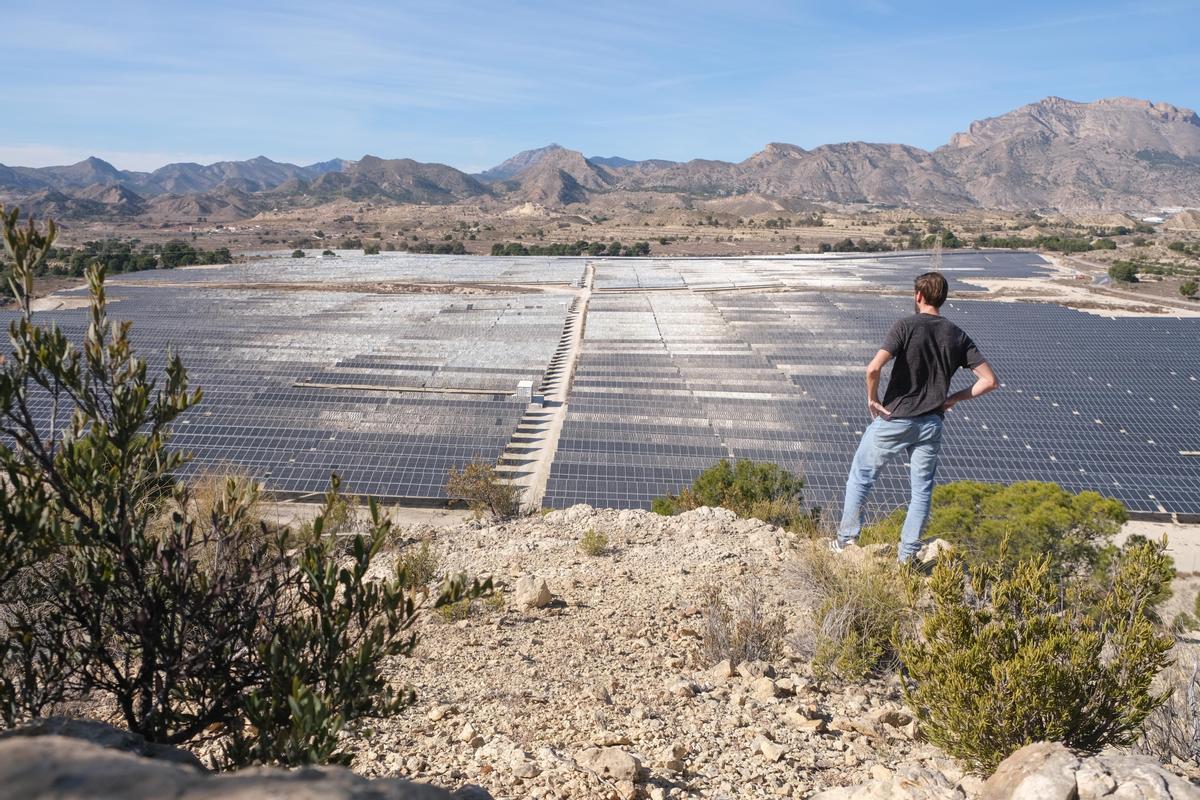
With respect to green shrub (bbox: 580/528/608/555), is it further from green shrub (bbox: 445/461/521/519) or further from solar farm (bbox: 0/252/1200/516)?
solar farm (bbox: 0/252/1200/516)

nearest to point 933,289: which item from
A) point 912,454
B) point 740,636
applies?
point 912,454

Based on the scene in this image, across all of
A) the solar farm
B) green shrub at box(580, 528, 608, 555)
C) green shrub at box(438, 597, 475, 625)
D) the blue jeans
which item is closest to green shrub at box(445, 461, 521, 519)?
the solar farm

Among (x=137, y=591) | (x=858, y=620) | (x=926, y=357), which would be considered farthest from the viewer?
(x=926, y=357)

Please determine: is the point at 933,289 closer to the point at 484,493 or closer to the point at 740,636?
the point at 740,636

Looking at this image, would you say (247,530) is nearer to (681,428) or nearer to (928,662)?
(928,662)

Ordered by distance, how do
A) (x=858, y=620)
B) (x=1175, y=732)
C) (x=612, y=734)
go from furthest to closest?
(x=858, y=620)
(x=612, y=734)
(x=1175, y=732)

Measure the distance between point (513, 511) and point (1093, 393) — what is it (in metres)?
22.1

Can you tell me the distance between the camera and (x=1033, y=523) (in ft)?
29.6

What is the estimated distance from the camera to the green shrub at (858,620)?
5.04m

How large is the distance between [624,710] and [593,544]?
3781 mm

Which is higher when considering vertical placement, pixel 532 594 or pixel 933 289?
pixel 933 289

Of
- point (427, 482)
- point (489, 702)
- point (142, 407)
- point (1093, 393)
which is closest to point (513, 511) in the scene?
point (427, 482)

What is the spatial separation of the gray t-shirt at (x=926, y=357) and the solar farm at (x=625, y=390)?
317 inches

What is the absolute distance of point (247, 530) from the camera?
3.84m
